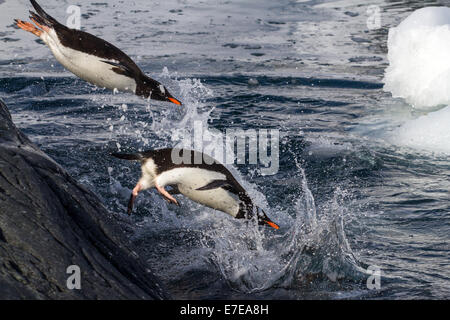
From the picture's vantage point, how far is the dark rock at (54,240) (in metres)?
2.55

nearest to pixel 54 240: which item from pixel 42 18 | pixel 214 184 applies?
pixel 214 184

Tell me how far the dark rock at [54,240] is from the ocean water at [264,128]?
62cm

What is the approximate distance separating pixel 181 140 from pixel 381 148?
5.98ft

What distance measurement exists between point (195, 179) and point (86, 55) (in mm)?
1090

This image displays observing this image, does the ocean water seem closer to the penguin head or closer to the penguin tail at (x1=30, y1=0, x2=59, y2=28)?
the penguin head

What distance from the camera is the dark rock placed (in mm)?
2547

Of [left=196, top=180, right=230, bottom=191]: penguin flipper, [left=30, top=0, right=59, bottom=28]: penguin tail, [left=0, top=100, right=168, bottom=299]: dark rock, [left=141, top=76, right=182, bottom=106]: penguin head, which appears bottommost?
[left=0, top=100, right=168, bottom=299]: dark rock

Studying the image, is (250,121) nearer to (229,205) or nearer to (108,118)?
(108,118)

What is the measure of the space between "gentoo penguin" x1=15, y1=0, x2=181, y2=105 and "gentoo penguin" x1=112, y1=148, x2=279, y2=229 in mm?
413

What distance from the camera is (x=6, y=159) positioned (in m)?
3.00

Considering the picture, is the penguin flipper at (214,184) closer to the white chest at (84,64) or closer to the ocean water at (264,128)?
the ocean water at (264,128)

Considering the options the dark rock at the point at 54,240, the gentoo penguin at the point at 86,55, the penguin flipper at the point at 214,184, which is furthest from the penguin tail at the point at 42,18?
the penguin flipper at the point at 214,184

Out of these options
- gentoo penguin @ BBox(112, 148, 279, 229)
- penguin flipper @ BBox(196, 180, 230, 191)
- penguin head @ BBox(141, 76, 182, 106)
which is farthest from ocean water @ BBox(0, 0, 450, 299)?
penguin head @ BBox(141, 76, 182, 106)
